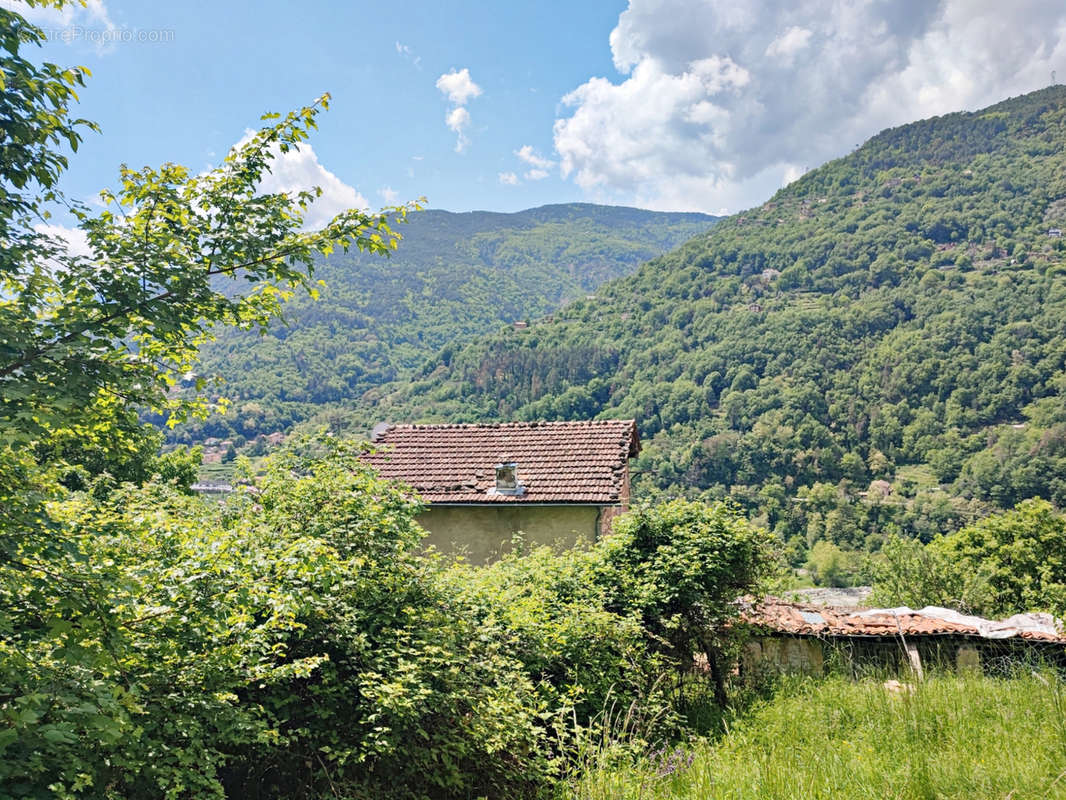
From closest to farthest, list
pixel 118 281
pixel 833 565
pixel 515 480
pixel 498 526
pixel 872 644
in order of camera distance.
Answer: pixel 118 281 < pixel 872 644 < pixel 498 526 < pixel 515 480 < pixel 833 565

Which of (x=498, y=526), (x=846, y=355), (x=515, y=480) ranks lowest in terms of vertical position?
(x=498, y=526)

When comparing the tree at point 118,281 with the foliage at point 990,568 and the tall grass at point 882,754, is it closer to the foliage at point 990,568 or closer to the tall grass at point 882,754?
the tall grass at point 882,754

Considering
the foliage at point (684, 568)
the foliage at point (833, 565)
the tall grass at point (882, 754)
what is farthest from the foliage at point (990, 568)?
the foliage at point (833, 565)

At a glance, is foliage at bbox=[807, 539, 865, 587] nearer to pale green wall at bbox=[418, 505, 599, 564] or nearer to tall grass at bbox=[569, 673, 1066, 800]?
pale green wall at bbox=[418, 505, 599, 564]

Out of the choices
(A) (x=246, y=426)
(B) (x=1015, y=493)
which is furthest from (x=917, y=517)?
(A) (x=246, y=426)

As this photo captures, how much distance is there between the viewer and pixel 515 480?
16.4 metres

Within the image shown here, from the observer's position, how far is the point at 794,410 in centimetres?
10488

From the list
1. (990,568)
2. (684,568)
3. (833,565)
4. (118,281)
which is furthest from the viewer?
(833,565)

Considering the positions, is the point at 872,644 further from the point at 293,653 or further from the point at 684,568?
the point at 293,653

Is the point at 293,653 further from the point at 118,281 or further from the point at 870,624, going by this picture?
the point at 870,624

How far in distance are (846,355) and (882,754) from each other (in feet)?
413

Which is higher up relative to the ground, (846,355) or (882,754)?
(846,355)

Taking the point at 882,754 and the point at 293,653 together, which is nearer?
the point at 882,754

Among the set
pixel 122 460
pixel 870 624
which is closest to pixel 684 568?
pixel 870 624
